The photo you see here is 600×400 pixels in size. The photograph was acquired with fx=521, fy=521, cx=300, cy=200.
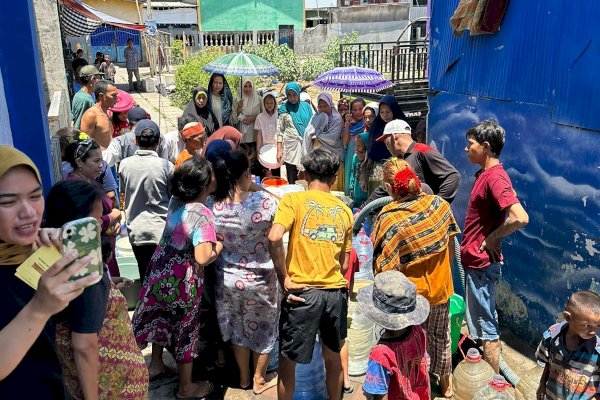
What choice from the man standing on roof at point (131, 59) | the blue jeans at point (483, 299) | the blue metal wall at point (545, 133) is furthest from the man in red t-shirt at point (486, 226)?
the man standing on roof at point (131, 59)

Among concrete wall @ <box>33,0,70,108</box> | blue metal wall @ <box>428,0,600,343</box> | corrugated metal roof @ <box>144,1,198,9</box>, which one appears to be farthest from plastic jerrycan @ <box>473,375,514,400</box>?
corrugated metal roof @ <box>144,1,198,9</box>

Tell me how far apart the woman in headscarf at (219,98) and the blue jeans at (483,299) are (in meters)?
4.13

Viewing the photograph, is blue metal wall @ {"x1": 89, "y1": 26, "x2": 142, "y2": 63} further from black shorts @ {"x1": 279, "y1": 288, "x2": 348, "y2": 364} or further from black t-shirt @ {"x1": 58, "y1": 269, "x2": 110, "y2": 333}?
black t-shirt @ {"x1": 58, "y1": 269, "x2": 110, "y2": 333}

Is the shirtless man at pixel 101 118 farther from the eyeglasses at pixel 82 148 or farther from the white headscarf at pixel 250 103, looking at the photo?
the white headscarf at pixel 250 103

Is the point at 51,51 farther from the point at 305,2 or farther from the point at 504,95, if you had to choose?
the point at 305,2

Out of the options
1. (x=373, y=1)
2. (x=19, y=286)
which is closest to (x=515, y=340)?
(x=19, y=286)

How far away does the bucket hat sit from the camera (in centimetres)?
264

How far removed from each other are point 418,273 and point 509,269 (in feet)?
5.57

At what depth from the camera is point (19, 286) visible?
1.68 m

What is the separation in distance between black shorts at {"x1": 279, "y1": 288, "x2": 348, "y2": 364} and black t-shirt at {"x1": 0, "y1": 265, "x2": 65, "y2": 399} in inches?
57.3

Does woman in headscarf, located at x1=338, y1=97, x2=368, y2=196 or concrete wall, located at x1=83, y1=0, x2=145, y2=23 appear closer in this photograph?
woman in headscarf, located at x1=338, y1=97, x2=368, y2=196

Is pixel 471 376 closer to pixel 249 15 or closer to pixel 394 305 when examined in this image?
pixel 394 305

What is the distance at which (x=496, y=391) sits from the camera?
3.12 meters

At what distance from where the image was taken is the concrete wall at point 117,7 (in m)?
17.7
